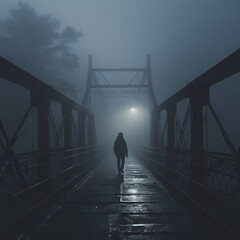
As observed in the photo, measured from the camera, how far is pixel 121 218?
5559mm

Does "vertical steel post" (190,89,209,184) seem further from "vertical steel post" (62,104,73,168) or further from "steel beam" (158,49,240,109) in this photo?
"vertical steel post" (62,104,73,168)

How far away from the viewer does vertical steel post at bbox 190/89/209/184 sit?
7266 millimetres

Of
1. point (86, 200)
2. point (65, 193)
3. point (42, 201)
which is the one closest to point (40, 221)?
point (42, 201)

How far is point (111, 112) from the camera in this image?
57.0 meters

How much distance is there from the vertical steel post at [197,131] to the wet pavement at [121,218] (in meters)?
0.83

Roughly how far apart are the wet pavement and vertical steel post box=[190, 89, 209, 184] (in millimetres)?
832

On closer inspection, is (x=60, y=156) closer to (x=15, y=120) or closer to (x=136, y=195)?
(x=136, y=195)

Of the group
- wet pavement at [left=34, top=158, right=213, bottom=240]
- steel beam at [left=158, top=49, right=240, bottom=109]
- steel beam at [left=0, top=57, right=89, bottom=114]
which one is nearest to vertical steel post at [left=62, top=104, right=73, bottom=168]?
steel beam at [left=0, top=57, right=89, bottom=114]

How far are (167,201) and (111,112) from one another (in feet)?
165

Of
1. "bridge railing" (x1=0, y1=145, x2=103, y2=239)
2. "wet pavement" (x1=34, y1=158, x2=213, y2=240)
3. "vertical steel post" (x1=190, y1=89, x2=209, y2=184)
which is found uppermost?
"vertical steel post" (x1=190, y1=89, x2=209, y2=184)

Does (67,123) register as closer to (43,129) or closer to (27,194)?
(43,129)

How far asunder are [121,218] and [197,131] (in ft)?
10.2

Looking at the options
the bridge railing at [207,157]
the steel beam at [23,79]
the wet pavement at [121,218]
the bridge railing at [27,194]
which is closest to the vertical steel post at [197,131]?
the bridge railing at [207,157]

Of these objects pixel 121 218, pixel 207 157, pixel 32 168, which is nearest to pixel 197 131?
pixel 207 157
